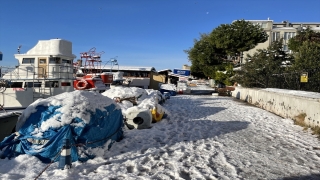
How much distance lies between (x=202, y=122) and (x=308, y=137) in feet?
13.1

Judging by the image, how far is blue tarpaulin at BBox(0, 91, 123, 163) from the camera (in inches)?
210

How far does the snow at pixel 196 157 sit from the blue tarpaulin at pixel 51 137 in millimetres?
210

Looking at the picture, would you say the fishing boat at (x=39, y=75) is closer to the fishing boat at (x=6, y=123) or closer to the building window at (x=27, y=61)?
the building window at (x=27, y=61)

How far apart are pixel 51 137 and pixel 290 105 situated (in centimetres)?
1041

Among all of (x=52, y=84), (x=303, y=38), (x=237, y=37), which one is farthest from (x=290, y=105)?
(x=237, y=37)

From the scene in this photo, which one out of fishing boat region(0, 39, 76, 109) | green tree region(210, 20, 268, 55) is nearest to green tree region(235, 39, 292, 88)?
green tree region(210, 20, 268, 55)

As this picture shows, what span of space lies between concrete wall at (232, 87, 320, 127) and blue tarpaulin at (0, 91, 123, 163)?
7.60m

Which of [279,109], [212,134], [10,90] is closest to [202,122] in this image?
[212,134]

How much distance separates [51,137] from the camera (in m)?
5.34

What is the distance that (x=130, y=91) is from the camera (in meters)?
14.5

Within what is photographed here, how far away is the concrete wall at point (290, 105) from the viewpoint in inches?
360

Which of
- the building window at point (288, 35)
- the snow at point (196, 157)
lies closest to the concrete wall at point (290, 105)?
the snow at point (196, 157)

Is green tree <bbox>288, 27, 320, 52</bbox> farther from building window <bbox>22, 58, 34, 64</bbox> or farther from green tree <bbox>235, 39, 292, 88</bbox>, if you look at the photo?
building window <bbox>22, 58, 34, 64</bbox>

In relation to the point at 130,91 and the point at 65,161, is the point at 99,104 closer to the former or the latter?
the point at 65,161
